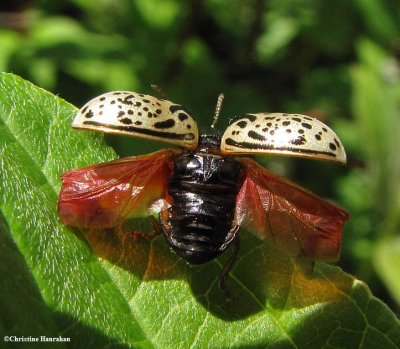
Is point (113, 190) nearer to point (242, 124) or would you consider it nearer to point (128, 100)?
point (128, 100)

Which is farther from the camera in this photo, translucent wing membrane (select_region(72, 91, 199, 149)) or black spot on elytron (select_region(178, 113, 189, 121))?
black spot on elytron (select_region(178, 113, 189, 121))

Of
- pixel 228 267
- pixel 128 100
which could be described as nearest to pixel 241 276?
pixel 228 267

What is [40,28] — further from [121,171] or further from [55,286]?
[55,286]

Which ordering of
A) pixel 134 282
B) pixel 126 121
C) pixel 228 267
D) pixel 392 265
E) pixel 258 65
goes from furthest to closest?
pixel 258 65 < pixel 392 265 < pixel 126 121 < pixel 228 267 < pixel 134 282

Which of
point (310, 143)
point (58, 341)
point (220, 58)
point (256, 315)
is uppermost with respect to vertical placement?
point (310, 143)

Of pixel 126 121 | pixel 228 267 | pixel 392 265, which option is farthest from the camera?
pixel 392 265

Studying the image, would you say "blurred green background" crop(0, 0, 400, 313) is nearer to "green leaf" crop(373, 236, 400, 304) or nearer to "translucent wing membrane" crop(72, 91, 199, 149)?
"green leaf" crop(373, 236, 400, 304)

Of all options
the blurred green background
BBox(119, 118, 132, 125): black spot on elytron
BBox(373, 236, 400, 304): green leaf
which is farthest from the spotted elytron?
the blurred green background

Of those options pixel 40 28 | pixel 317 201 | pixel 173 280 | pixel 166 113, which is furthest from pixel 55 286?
pixel 40 28
